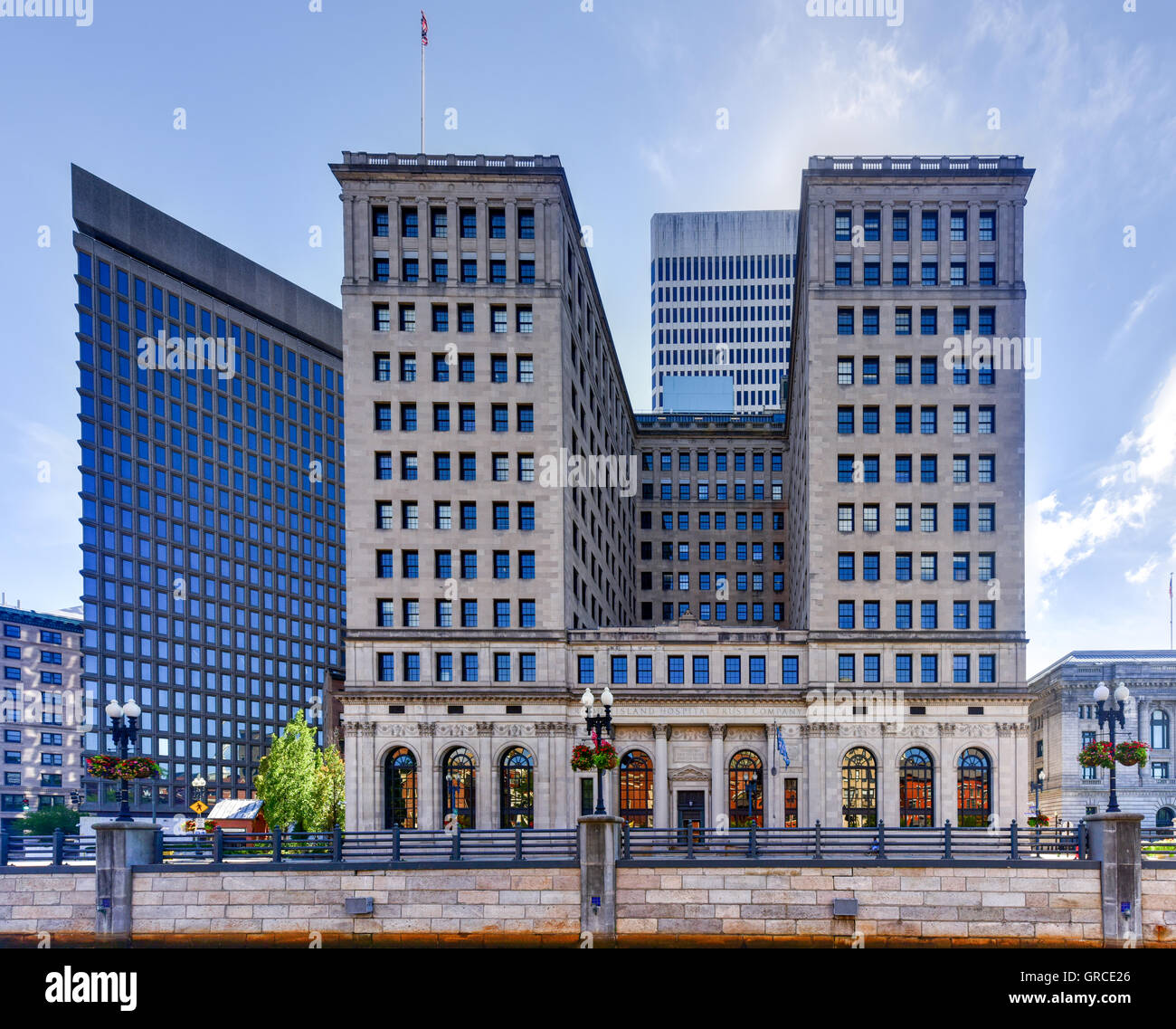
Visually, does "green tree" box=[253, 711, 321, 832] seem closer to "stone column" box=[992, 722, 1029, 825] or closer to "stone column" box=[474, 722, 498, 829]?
"stone column" box=[474, 722, 498, 829]

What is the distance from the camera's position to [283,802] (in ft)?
223

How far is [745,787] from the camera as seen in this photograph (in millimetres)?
56594

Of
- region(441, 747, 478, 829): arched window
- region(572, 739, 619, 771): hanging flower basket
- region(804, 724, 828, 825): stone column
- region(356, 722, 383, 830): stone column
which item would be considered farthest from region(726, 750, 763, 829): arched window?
region(572, 739, 619, 771): hanging flower basket

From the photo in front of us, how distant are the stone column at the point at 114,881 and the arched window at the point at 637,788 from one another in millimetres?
34235

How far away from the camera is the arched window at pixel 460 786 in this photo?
53.0 m

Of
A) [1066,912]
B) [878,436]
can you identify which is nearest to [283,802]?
[878,436]

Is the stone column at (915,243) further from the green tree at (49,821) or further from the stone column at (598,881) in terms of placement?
the green tree at (49,821)

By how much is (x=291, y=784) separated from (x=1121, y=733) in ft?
247

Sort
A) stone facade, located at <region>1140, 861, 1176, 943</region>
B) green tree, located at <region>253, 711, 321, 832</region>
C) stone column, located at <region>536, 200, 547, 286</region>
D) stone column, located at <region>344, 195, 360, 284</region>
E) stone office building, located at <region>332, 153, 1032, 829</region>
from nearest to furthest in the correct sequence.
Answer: stone facade, located at <region>1140, 861, 1176, 943</region> → stone office building, located at <region>332, 153, 1032, 829</region> → stone column, located at <region>344, 195, 360, 284</region> → stone column, located at <region>536, 200, 547, 286</region> → green tree, located at <region>253, 711, 321, 832</region>

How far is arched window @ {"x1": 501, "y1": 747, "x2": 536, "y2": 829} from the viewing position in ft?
175

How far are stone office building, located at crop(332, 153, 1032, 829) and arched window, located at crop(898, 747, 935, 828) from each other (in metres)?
0.17

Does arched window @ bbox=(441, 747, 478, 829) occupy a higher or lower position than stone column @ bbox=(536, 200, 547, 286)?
lower

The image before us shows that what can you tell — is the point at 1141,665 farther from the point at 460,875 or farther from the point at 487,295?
the point at 460,875

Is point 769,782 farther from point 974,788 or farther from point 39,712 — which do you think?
point 39,712
